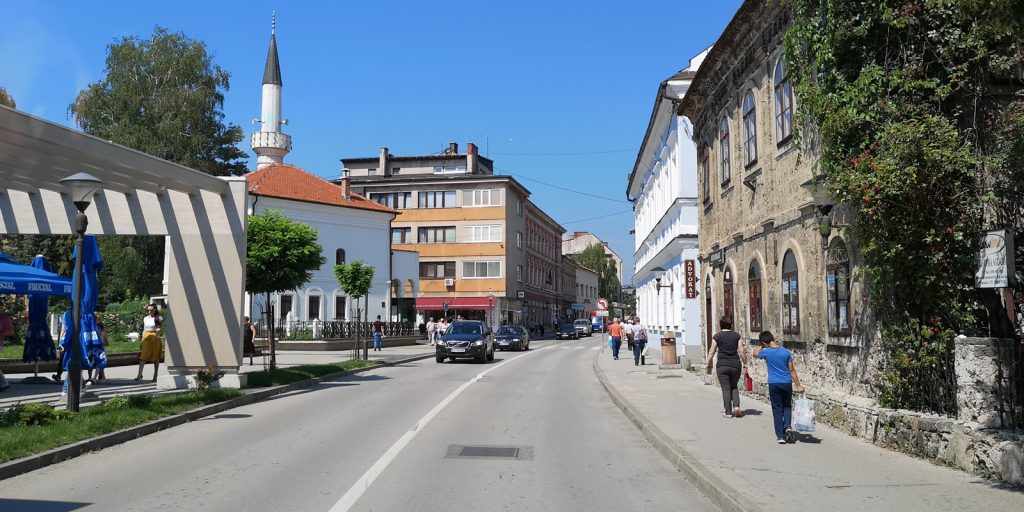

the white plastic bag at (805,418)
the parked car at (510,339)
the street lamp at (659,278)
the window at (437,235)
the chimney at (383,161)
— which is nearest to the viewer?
the white plastic bag at (805,418)

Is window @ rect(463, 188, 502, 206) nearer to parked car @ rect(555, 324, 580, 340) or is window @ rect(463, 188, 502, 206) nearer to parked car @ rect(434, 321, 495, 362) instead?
parked car @ rect(555, 324, 580, 340)

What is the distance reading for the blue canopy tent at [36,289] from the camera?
50.1 ft

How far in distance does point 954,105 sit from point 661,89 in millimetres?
19389

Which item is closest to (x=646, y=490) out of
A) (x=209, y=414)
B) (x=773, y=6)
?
(x=209, y=414)

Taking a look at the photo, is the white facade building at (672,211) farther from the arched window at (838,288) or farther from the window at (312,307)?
the window at (312,307)

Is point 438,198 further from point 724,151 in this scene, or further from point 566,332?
point 724,151

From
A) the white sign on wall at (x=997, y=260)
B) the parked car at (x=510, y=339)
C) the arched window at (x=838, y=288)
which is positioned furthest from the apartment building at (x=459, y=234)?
the white sign on wall at (x=997, y=260)

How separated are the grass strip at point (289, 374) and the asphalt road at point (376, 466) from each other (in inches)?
104

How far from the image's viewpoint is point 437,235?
70.8m

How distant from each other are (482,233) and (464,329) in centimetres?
3806

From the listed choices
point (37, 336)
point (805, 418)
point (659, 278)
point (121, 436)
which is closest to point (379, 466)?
point (121, 436)

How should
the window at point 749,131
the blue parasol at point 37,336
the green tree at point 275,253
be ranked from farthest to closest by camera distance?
the green tree at point 275,253 → the blue parasol at point 37,336 → the window at point 749,131

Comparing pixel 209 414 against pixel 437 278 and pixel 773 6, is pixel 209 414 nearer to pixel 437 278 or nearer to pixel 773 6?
pixel 773 6

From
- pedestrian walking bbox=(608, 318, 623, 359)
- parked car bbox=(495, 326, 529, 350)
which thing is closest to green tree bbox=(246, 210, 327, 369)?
pedestrian walking bbox=(608, 318, 623, 359)
